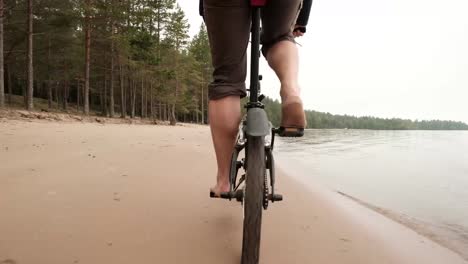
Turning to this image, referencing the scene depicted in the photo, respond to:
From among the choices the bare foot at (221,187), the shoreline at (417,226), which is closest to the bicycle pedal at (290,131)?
the bare foot at (221,187)

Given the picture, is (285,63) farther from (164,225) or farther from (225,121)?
(164,225)

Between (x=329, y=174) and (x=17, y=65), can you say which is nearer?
(x=329, y=174)

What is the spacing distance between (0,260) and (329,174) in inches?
183

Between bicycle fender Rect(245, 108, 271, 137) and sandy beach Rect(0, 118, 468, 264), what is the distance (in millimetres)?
586

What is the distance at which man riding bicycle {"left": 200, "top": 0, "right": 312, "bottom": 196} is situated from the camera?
167 cm

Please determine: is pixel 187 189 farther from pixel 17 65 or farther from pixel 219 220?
pixel 17 65

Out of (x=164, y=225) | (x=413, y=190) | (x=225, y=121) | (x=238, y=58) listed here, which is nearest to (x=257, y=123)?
(x=225, y=121)

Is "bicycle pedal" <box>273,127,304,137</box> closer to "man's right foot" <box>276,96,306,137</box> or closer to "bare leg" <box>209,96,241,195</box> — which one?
"man's right foot" <box>276,96,306,137</box>

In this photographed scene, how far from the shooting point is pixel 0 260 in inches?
56.7

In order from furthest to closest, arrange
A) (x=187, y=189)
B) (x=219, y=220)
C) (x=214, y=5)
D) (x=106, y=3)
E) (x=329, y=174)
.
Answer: (x=106, y=3)
(x=329, y=174)
(x=187, y=189)
(x=219, y=220)
(x=214, y=5)

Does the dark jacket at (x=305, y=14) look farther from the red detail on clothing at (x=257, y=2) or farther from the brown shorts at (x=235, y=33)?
the red detail on clothing at (x=257, y=2)

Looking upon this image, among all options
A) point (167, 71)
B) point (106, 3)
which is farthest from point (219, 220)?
point (167, 71)

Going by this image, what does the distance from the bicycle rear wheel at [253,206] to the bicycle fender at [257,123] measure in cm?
8

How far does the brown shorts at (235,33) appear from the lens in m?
1.67
